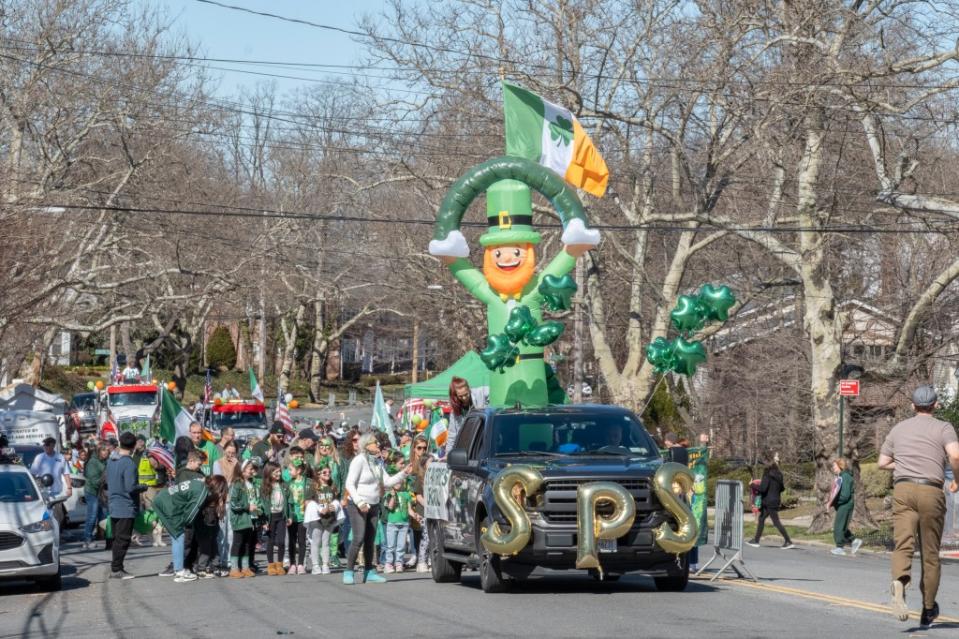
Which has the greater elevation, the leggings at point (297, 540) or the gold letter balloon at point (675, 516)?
the gold letter balloon at point (675, 516)

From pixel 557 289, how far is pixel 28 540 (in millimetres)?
10478

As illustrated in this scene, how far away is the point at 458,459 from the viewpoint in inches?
564

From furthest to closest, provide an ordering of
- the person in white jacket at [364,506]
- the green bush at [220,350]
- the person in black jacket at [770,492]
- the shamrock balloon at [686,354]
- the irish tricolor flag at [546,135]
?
the green bush at [220,350] → the irish tricolor flag at [546,135] → the person in black jacket at [770,492] → the shamrock balloon at [686,354] → the person in white jacket at [364,506]

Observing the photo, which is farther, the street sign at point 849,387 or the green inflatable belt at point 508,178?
the street sign at point 849,387

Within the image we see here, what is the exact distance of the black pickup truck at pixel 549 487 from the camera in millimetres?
12875

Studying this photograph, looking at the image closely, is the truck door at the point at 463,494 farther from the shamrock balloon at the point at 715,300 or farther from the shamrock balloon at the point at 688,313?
the shamrock balloon at the point at 715,300

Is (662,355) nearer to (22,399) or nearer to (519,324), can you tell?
(519,324)

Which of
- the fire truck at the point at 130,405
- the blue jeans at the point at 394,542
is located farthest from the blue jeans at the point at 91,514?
the fire truck at the point at 130,405

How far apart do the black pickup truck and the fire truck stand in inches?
1254

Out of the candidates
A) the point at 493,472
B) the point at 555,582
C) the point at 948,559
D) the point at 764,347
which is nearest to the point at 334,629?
the point at 493,472

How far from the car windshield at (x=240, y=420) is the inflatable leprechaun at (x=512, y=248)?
717 inches

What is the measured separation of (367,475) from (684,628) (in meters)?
6.63

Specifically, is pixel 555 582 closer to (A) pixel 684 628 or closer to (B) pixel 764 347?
(A) pixel 684 628

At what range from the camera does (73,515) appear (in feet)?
94.2
